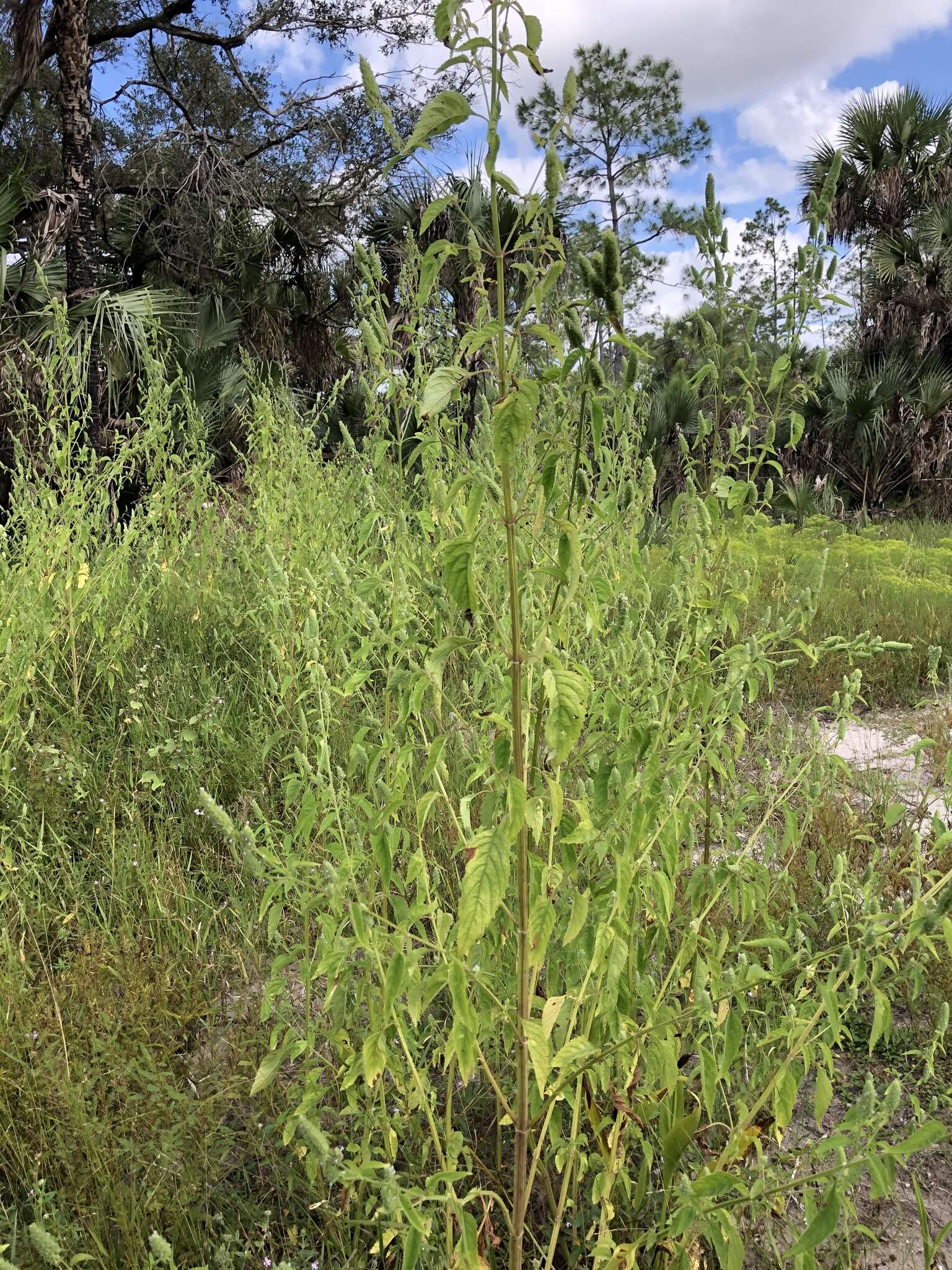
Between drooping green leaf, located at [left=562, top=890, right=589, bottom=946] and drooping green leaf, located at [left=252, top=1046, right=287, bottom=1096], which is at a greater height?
drooping green leaf, located at [left=562, top=890, right=589, bottom=946]

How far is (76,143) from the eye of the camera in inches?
295

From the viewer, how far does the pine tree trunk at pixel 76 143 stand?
24.2 feet

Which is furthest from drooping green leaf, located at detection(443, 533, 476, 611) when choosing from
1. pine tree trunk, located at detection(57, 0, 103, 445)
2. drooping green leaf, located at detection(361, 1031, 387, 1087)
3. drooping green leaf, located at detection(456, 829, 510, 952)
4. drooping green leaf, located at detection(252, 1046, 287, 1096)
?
pine tree trunk, located at detection(57, 0, 103, 445)

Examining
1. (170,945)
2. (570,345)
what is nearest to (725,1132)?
(170,945)

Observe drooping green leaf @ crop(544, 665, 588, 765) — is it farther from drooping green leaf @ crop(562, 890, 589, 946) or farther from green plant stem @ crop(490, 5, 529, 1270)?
drooping green leaf @ crop(562, 890, 589, 946)

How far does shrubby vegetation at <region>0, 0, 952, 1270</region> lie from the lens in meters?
0.99

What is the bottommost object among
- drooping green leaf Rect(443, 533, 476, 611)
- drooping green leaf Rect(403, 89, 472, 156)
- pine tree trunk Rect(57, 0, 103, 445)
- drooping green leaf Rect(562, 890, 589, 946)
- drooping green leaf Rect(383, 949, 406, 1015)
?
drooping green leaf Rect(383, 949, 406, 1015)

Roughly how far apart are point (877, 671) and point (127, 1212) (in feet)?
12.5

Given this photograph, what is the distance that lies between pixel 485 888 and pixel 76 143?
8709 millimetres

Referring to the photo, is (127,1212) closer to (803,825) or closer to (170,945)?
(170,945)

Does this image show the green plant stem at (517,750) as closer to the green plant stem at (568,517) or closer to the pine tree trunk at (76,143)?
the green plant stem at (568,517)

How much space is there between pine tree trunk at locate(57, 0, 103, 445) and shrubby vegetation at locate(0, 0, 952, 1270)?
5.23 meters

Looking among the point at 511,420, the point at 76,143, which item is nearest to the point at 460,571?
the point at 511,420

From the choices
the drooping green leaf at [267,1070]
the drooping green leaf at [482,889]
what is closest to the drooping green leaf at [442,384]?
the drooping green leaf at [482,889]
